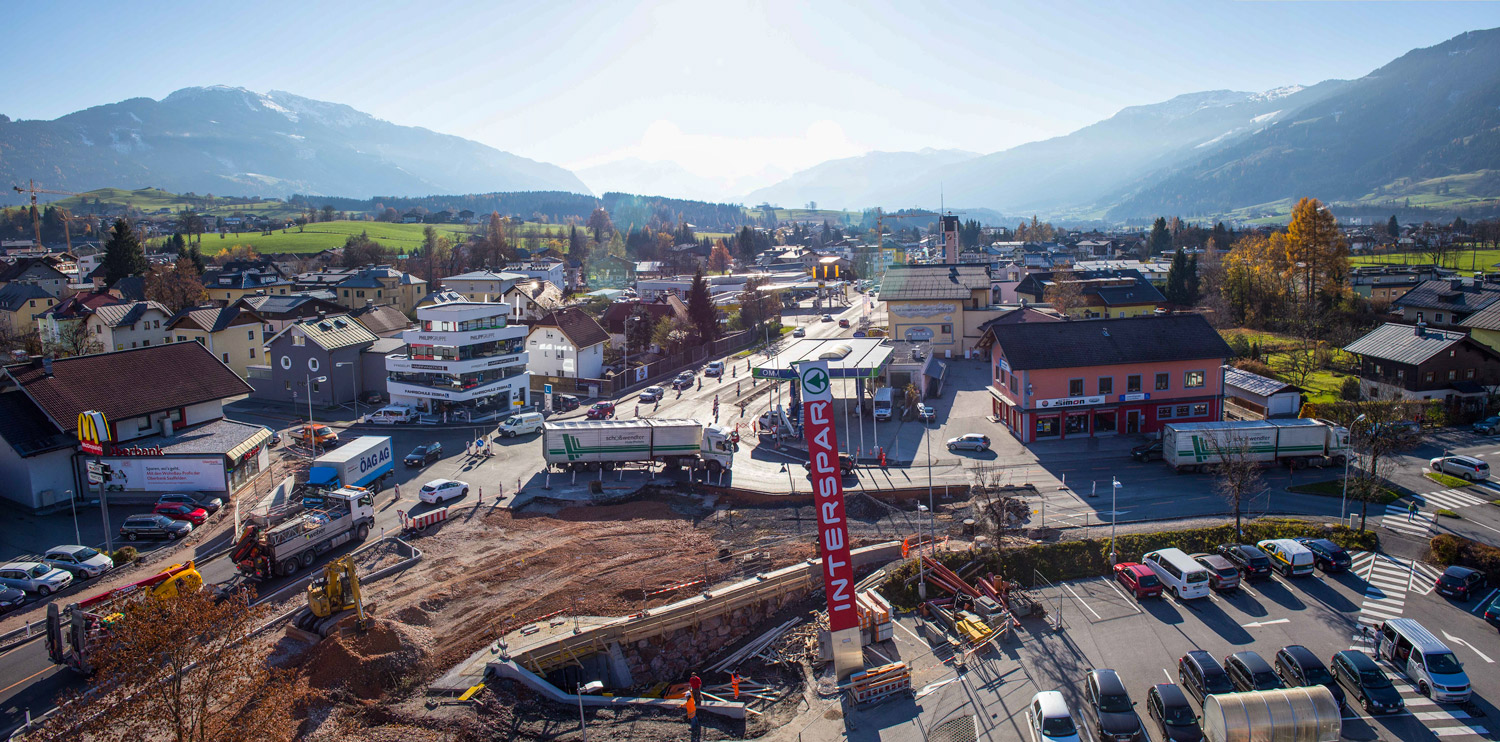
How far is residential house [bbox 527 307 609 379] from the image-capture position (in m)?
59.6

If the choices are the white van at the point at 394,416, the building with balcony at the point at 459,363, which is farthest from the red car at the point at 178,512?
the building with balcony at the point at 459,363

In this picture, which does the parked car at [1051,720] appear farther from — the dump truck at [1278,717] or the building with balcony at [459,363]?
the building with balcony at [459,363]

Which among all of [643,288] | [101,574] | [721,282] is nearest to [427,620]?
[101,574]

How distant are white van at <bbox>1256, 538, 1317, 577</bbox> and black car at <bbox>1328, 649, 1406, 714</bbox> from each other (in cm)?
645

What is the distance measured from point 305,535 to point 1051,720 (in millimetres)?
25523

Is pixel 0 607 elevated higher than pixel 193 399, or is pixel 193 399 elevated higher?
pixel 193 399

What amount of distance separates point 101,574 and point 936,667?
29453 mm

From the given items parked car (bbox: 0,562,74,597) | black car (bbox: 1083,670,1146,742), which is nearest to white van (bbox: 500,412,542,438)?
parked car (bbox: 0,562,74,597)

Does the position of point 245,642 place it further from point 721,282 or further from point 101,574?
point 721,282

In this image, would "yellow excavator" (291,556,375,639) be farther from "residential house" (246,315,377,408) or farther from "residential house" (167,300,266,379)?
"residential house" (167,300,266,379)

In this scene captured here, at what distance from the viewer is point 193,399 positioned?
39.8 m

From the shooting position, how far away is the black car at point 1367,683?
1866 cm

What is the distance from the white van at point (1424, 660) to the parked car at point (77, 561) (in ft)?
136

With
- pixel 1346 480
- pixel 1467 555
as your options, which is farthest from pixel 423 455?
pixel 1467 555
